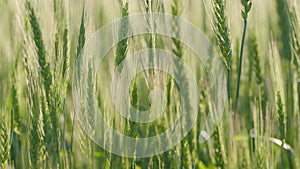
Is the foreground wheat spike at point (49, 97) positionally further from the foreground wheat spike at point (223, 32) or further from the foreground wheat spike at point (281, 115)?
the foreground wheat spike at point (281, 115)

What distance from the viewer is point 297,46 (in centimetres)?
144

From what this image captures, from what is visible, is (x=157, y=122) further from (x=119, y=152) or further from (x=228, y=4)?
(x=228, y=4)

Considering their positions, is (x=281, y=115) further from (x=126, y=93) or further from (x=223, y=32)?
(x=126, y=93)

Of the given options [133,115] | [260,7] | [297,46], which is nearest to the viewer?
[133,115]

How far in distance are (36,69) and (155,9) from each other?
29cm

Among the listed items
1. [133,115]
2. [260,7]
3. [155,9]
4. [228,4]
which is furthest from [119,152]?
[260,7]

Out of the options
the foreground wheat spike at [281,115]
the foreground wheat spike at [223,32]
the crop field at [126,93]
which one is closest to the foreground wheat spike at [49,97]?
the crop field at [126,93]

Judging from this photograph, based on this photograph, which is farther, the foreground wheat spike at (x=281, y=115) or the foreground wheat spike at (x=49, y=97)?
the foreground wheat spike at (x=281, y=115)

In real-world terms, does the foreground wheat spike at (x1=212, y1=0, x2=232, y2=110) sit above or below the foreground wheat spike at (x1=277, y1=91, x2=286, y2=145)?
above

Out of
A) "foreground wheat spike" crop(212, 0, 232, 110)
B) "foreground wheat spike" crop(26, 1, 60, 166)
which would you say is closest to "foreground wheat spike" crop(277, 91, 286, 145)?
"foreground wheat spike" crop(212, 0, 232, 110)

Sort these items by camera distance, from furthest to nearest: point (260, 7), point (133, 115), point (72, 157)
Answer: point (260, 7)
point (72, 157)
point (133, 115)

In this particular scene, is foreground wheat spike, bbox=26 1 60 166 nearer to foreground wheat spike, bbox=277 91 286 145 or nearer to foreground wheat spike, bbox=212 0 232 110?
foreground wheat spike, bbox=212 0 232 110

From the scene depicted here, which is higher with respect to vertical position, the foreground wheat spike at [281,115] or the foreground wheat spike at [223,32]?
the foreground wheat spike at [223,32]

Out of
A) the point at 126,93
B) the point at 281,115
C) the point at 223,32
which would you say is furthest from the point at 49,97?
the point at 281,115
